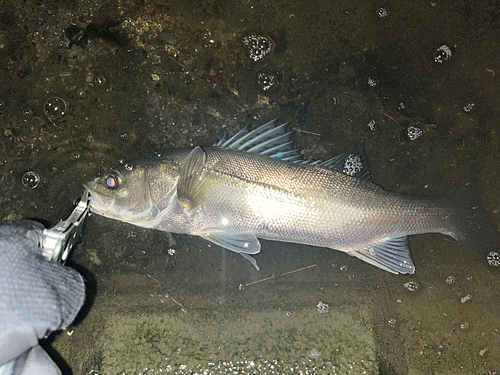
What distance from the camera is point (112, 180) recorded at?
2281 mm

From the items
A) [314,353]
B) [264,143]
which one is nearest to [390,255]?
[314,353]

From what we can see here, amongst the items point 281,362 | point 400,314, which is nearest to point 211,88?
point 281,362

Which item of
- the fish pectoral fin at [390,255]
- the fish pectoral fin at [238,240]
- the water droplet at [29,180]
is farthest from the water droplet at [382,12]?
the water droplet at [29,180]

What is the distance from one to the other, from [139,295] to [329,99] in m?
2.48

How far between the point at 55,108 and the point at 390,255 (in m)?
3.17

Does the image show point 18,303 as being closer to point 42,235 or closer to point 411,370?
point 42,235

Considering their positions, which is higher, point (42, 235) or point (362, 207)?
point (42, 235)

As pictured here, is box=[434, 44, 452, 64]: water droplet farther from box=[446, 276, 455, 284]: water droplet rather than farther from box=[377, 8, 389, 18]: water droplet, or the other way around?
box=[446, 276, 455, 284]: water droplet

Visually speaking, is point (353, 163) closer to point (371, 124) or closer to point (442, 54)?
point (371, 124)

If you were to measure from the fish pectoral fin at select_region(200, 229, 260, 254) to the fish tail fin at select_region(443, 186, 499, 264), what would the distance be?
1614 mm

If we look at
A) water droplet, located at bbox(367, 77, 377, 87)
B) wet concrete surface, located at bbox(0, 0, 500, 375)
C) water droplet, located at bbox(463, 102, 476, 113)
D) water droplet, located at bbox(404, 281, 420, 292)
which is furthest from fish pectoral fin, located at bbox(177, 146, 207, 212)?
water droplet, located at bbox(463, 102, 476, 113)

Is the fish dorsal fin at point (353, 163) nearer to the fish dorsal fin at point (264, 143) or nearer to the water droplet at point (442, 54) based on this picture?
the fish dorsal fin at point (264, 143)

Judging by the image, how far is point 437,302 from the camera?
2.75 meters

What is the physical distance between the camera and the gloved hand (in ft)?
5.35
